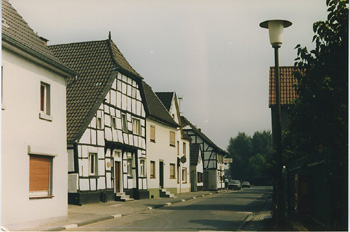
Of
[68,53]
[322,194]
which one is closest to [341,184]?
[322,194]

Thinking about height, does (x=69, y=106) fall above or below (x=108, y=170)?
above

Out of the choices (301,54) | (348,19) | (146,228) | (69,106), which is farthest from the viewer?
(69,106)

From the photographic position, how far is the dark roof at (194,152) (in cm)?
5394

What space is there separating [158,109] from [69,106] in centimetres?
1322

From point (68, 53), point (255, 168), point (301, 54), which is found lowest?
point (255, 168)

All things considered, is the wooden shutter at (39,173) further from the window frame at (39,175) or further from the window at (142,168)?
the window at (142,168)

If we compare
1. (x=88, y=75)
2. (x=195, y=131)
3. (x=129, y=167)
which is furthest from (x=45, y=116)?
(x=195, y=131)

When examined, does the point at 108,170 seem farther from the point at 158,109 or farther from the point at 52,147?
the point at 158,109

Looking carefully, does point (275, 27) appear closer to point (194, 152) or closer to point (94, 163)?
point (94, 163)

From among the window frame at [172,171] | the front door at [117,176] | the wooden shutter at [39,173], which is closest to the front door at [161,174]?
the window frame at [172,171]

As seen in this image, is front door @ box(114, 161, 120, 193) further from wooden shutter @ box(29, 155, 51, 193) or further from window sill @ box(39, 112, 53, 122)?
window sill @ box(39, 112, 53, 122)

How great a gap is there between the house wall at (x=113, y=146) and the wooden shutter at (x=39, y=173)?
7027mm

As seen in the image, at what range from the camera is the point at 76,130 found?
2489cm

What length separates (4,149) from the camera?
1437cm
